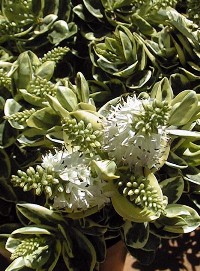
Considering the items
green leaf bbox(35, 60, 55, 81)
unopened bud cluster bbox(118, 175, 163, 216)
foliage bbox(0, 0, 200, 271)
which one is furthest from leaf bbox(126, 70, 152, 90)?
unopened bud cluster bbox(118, 175, 163, 216)

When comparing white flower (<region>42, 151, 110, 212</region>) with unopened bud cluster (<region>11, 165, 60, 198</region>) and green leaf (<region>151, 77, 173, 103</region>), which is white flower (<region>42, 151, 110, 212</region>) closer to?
unopened bud cluster (<region>11, 165, 60, 198</region>)

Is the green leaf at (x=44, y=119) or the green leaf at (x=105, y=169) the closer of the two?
the green leaf at (x=105, y=169)

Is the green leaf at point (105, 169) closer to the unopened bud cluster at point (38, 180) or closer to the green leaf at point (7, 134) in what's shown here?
the unopened bud cluster at point (38, 180)

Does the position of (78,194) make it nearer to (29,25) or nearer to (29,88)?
(29,88)

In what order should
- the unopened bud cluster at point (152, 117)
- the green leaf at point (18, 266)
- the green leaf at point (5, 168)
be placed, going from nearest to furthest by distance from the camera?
the unopened bud cluster at point (152, 117), the green leaf at point (18, 266), the green leaf at point (5, 168)

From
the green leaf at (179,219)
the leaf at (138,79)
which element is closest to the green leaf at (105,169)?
the green leaf at (179,219)

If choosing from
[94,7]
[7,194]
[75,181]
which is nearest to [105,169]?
[75,181]
